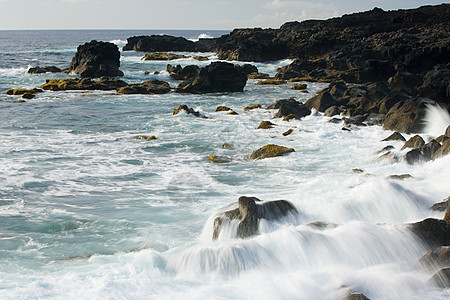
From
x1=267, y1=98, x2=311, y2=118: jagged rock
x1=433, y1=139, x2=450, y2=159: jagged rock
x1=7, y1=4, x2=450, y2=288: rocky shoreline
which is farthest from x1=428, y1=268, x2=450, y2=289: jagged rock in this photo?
x1=267, y1=98, x2=311, y2=118: jagged rock

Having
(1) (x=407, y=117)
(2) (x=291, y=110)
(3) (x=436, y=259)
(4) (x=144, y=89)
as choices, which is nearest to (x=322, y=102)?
(2) (x=291, y=110)

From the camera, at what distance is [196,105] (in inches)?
979

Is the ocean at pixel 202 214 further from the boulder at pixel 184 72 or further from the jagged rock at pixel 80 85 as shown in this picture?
the boulder at pixel 184 72

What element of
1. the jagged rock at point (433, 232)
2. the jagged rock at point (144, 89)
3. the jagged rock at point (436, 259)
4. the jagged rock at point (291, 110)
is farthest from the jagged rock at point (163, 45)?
the jagged rock at point (436, 259)

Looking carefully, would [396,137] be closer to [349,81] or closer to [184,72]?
[349,81]

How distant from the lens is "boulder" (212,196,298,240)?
23.2 feet

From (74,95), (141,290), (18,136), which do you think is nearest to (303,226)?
(141,290)

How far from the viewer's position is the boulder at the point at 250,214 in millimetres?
7059

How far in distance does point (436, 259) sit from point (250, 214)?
9.34ft

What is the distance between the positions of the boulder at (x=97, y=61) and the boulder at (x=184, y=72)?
4.78 meters

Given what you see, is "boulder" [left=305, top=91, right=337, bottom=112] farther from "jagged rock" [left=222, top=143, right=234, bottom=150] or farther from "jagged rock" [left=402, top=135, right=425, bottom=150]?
"jagged rock" [left=402, top=135, right=425, bottom=150]

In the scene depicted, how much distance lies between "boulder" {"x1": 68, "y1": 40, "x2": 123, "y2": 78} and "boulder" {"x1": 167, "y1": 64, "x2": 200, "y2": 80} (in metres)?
4.78

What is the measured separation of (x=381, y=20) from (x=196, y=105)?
179ft

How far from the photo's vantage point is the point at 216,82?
30.2 meters
